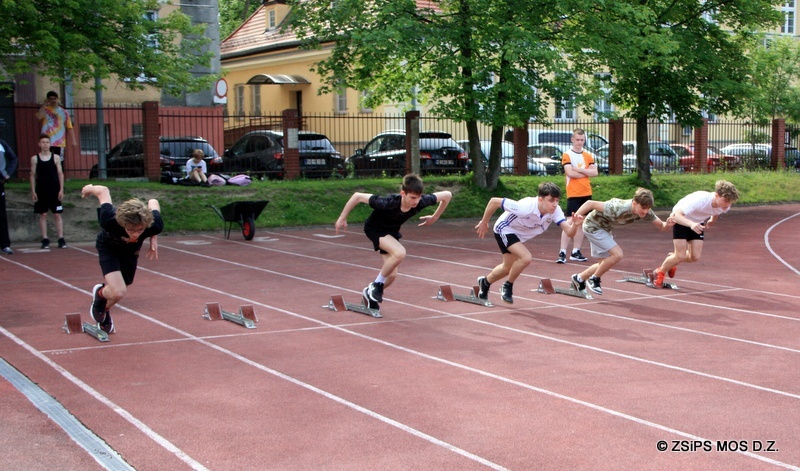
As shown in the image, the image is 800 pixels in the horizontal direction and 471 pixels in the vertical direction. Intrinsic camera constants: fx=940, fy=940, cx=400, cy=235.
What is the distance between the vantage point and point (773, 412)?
692cm

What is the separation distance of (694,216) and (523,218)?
281 centimetres

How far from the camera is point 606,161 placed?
104 feet

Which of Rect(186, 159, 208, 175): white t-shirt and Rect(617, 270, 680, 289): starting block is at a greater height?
Rect(186, 159, 208, 175): white t-shirt

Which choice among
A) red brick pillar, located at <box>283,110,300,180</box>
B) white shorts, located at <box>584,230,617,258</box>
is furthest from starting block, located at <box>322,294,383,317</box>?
red brick pillar, located at <box>283,110,300,180</box>

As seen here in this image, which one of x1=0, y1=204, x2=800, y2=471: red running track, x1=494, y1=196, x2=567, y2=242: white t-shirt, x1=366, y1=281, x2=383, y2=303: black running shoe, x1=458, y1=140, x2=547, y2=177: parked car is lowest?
x1=0, y1=204, x2=800, y2=471: red running track

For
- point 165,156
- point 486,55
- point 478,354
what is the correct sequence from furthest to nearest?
point 165,156 < point 486,55 < point 478,354

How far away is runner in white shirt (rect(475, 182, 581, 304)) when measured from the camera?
1086 centimetres

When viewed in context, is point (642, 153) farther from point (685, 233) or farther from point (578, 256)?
point (685, 233)

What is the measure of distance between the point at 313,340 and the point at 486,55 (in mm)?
15526

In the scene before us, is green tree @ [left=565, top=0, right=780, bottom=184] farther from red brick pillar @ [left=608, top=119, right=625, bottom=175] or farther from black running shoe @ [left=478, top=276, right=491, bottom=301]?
black running shoe @ [left=478, top=276, right=491, bottom=301]

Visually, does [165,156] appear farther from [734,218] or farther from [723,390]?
[723,390]

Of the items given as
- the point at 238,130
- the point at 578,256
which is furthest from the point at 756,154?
the point at 578,256

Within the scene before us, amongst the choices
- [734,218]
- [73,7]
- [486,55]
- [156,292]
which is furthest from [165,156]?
[734,218]

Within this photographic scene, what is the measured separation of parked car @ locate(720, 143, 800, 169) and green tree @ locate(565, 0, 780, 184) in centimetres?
674
